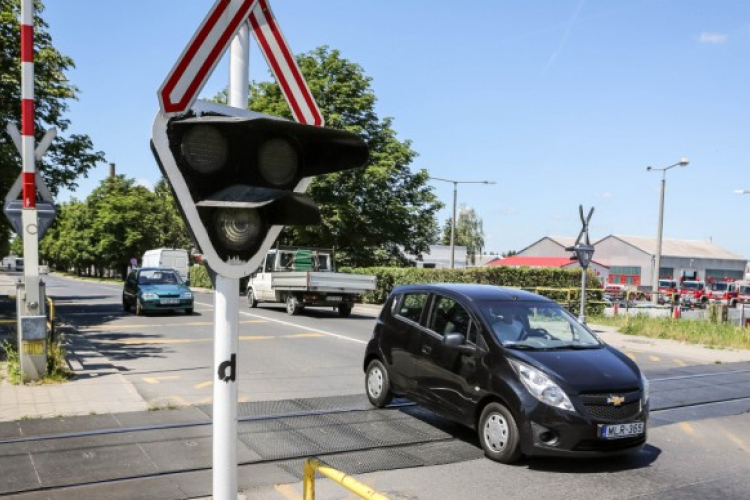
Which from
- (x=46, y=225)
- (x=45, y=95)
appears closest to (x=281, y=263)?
(x=45, y=95)

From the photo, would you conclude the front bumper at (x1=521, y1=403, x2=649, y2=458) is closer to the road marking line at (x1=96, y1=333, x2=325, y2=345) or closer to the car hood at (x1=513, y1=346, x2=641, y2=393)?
the car hood at (x1=513, y1=346, x2=641, y2=393)

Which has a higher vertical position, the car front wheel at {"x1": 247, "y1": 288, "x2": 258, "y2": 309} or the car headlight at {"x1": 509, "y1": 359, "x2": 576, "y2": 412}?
the car headlight at {"x1": 509, "y1": 359, "x2": 576, "y2": 412}

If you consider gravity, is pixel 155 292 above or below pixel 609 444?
below

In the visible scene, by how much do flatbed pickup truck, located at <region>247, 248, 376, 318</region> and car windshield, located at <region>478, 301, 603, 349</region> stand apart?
13131 millimetres

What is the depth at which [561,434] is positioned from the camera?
5.96 m

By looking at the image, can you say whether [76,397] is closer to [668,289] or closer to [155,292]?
[155,292]

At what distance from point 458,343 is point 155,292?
16961 mm

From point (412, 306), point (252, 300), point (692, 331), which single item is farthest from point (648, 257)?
point (412, 306)

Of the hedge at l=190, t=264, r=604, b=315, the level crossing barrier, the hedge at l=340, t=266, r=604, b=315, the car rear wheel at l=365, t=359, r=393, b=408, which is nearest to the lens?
the level crossing barrier

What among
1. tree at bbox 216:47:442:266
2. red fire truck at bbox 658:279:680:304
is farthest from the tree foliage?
red fire truck at bbox 658:279:680:304

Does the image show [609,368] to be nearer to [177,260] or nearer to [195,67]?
[195,67]

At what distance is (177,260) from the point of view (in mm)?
45906

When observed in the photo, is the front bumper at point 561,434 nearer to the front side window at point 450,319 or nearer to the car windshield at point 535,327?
the car windshield at point 535,327

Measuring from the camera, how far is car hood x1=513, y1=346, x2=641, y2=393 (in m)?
6.14
